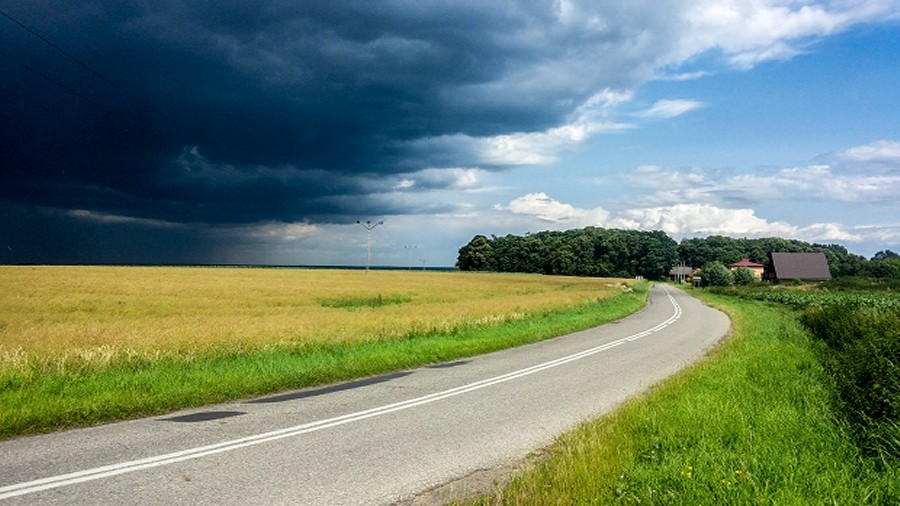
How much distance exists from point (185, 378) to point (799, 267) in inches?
4621

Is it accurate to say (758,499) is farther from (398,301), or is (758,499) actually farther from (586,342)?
(398,301)

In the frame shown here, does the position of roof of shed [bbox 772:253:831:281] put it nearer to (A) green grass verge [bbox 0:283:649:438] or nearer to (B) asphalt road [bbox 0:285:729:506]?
(A) green grass verge [bbox 0:283:649:438]

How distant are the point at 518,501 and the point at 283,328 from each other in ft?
47.5

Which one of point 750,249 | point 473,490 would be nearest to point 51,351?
Result: point 473,490

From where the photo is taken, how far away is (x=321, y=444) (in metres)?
6.91

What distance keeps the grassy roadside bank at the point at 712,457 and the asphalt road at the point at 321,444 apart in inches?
37.2

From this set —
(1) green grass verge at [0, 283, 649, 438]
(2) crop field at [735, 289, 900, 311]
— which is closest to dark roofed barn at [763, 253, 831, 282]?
(2) crop field at [735, 289, 900, 311]

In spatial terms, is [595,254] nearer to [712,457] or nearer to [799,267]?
[799,267]

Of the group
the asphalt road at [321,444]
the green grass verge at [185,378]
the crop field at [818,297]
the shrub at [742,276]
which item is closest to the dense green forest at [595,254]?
the shrub at [742,276]

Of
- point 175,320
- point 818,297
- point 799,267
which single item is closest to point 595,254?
point 799,267

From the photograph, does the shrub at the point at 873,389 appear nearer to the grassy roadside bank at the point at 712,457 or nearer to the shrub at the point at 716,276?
the grassy roadside bank at the point at 712,457

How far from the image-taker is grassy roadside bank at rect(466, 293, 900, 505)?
491 centimetres

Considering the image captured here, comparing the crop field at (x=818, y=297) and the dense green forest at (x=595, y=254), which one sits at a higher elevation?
the dense green forest at (x=595, y=254)

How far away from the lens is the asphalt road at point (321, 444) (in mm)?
5363
